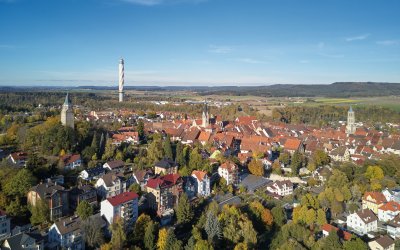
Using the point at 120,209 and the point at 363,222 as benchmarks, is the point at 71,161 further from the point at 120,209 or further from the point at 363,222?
the point at 363,222

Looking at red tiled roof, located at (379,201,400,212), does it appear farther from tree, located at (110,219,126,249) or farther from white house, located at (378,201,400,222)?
tree, located at (110,219,126,249)

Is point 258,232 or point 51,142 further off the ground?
point 51,142

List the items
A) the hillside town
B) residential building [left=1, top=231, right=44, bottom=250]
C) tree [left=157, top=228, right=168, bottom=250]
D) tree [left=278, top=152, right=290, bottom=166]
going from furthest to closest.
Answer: tree [left=278, top=152, right=290, bottom=166]
the hillside town
tree [left=157, top=228, right=168, bottom=250]
residential building [left=1, top=231, right=44, bottom=250]

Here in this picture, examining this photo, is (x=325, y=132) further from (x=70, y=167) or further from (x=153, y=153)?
(x=70, y=167)

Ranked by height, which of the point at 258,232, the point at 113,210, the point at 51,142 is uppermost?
the point at 51,142

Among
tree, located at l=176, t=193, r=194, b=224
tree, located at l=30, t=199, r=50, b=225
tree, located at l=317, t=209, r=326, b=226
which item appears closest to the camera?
tree, located at l=30, t=199, r=50, b=225

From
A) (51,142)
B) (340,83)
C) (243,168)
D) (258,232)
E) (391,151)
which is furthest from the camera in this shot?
(340,83)

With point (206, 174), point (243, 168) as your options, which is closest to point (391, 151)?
point (243, 168)

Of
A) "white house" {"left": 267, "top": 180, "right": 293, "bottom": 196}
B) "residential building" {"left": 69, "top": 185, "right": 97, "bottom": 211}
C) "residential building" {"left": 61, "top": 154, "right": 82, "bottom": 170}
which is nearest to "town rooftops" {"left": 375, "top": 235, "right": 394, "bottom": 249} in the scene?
"white house" {"left": 267, "top": 180, "right": 293, "bottom": 196}
